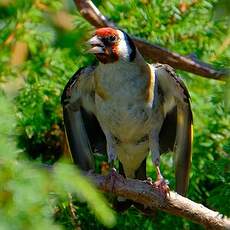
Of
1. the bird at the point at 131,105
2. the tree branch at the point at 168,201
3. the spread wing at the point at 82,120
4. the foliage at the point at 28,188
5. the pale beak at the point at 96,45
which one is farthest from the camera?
the spread wing at the point at 82,120

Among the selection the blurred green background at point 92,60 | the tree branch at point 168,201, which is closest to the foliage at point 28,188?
the tree branch at point 168,201

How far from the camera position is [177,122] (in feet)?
13.6

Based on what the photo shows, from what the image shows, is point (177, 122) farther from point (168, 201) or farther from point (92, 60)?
point (168, 201)

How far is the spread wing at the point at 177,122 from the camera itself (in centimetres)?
389

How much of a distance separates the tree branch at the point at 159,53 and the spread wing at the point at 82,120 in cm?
29

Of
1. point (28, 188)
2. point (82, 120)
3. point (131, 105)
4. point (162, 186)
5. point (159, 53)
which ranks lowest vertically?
point (82, 120)

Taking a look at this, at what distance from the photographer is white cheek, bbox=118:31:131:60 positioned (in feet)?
13.0

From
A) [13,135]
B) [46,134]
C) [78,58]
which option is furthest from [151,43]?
[13,135]

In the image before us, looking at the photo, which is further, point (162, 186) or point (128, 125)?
point (128, 125)

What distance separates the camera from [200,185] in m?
4.18

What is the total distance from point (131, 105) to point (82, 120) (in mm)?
519

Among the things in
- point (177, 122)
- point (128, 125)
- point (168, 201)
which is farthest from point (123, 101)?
point (168, 201)

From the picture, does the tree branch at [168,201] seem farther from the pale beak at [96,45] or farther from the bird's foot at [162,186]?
the pale beak at [96,45]

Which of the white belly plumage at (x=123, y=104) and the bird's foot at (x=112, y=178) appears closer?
the bird's foot at (x=112, y=178)
